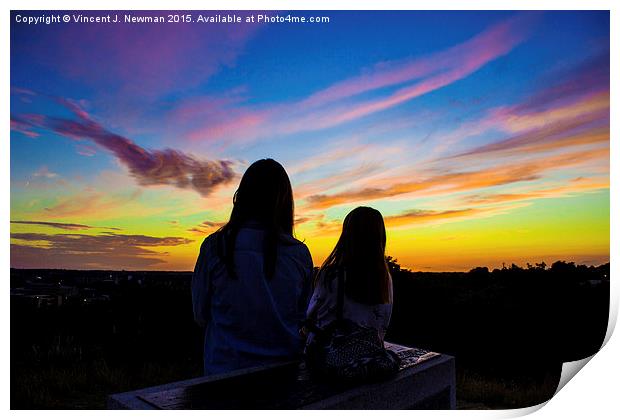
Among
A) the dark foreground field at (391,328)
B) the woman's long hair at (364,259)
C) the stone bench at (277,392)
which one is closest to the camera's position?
the stone bench at (277,392)

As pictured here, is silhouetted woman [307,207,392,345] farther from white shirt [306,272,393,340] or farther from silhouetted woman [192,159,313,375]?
silhouetted woman [192,159,313,375]

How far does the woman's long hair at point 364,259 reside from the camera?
9.66 ft

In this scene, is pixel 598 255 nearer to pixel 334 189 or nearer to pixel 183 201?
pixel 334 189

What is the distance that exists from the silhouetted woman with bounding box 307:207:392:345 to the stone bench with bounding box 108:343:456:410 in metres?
0.28

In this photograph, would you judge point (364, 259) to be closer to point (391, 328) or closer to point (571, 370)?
point (571, 370)

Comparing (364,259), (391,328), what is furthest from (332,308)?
(391,328)

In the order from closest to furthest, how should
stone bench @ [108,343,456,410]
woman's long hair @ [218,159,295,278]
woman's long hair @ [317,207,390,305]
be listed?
stone bench @ [108,343,456,410] → woman's long hair @ [218,159,295,278] → woman's long hair @ [317,207,390,305]

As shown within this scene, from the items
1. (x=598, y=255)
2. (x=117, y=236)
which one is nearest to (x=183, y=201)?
(x=117, y=236)

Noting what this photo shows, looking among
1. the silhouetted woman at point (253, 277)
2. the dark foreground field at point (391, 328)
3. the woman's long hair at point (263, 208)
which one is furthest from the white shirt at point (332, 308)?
the dark foreground field at point (391, 328)

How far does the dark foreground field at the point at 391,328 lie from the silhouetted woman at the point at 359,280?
6.12ft

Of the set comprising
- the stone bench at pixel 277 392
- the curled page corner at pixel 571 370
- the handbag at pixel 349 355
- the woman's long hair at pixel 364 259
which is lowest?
the curled page corner at pixel 571 370

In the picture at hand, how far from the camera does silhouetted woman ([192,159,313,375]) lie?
102 inches

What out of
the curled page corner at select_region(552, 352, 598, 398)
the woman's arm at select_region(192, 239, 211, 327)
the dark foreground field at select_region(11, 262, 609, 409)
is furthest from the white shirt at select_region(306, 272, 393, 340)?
the curled page corner at select_region(552, 352, 598, 398)

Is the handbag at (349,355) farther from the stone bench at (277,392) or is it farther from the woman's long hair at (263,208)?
the woman's long hair at (263,208)
